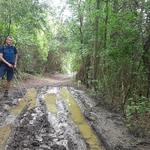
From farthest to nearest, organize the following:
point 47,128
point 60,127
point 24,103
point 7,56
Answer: point 7,56, point 24,103, point 60,127, point 47,128

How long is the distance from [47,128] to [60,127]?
29cm

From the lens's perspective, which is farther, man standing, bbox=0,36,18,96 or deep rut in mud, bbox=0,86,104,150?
man standing, bbox=0,36,18,96

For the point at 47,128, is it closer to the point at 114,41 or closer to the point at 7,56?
the point at 7,56

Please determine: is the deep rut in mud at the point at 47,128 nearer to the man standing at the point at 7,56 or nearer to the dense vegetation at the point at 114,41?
the dense vegetation at the point at 114,41

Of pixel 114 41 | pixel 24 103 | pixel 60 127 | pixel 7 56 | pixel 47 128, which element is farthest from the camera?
pixel 114 41

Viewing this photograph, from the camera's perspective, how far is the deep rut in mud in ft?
Answer: 18.9

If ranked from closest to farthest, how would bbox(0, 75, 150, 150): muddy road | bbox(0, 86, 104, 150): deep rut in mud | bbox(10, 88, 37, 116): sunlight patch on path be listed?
bbox(0, 86, 104, 150): deep rut in mud < bbox(0, 75, 150, 150): muddy road < bbox(10, 88, 37, 116): sunlight patch on path

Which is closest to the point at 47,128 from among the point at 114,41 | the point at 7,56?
the point at 7,56

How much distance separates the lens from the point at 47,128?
6.86 metres

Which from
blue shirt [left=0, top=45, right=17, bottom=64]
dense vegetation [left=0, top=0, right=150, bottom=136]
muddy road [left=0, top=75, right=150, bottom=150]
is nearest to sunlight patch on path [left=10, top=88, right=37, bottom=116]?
muddy road [left=0, top=75, right=150, bottom=150]

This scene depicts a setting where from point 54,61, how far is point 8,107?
996 inches

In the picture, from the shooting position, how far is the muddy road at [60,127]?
5.88 meters

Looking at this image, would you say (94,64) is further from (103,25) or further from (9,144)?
(9,144)

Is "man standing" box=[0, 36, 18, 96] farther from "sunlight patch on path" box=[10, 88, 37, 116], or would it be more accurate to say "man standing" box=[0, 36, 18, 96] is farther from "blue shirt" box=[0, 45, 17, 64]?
"sunlight patch on path" box=[10, 88, 37, 116]
